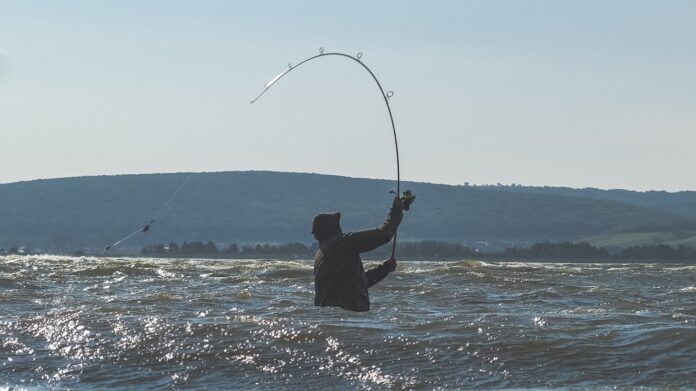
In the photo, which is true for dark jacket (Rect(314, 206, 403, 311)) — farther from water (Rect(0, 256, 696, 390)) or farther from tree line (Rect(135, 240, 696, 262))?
tree line (Rect(135, 240, 696, 262))

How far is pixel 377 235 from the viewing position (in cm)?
1758

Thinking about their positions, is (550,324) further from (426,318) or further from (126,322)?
(126,322)

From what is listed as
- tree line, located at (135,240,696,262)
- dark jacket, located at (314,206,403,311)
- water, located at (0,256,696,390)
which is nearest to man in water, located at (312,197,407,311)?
dark jacket, located at (314,206,403,311)

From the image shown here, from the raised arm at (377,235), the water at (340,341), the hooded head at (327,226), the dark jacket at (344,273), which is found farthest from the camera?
the water at (340,341)

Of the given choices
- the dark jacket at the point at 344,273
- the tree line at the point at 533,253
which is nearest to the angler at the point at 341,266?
the dark jacket at the point at 344,273

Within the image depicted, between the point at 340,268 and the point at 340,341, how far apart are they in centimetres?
361

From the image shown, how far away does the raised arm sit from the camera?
1755 cm

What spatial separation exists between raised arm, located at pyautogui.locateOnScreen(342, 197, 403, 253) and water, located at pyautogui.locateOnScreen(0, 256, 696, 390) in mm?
1865

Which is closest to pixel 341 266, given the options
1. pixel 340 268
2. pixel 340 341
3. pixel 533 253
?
pixel 340 268

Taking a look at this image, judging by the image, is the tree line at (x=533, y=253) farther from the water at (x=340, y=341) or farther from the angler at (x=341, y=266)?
the angler at (x=341, y=266)

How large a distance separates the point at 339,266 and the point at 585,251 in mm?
152060

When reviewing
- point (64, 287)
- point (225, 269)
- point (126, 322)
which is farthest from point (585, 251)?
point (126, 322)

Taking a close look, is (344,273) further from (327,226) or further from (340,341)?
(340,341)

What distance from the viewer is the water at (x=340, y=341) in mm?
18922
